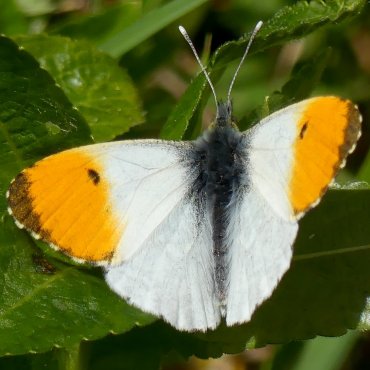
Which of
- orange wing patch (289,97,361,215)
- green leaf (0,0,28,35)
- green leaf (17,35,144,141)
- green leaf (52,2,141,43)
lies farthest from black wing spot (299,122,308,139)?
green leaf (0,0,28,35)

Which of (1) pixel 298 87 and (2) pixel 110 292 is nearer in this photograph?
(2) pixel 110 292

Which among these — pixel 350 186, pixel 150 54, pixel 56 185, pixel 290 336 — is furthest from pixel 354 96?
pixel 56 185

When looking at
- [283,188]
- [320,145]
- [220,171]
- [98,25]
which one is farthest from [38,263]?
[98,25]

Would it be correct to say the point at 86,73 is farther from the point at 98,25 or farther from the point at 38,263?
the point at 38,263

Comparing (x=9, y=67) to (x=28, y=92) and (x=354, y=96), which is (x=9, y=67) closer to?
(x=28, y=92)

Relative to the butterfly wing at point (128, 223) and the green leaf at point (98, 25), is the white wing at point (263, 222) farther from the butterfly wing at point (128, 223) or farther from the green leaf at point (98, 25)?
the green leaf at point (98, 25)

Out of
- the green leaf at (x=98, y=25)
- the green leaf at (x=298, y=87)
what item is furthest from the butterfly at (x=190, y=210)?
the green leaf at (x=98, y=25)

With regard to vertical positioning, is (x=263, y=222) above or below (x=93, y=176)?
below
